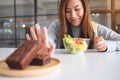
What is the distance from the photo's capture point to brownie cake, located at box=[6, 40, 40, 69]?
53cm

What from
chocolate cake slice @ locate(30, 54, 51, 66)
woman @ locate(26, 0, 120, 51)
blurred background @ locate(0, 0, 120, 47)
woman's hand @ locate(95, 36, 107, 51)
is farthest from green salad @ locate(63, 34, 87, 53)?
blurred background @ locate(0, 0, 120, 47)

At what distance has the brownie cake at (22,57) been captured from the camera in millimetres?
534

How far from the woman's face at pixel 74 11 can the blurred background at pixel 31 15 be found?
1.34 m

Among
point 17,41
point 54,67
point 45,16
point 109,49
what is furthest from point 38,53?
point 17,41

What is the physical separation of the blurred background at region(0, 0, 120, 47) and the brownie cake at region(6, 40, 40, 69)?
2.07 m

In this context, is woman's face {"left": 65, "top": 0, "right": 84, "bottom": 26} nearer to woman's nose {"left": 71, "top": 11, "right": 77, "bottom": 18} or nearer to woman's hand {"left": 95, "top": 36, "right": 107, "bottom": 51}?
woman's nose {"left": 71, "top": 11, "right": 77, "bottom": 18}

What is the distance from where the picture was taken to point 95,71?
0.58 m

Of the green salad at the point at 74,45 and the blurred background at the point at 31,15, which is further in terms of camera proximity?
the blurred background at the point at 31,15

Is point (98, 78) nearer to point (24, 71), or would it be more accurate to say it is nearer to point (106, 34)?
point (24, 71)

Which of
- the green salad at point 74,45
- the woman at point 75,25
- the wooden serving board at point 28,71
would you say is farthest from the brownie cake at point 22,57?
the woman at point 75,25

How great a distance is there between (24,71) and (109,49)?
0.60m

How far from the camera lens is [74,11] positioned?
1.21 metres

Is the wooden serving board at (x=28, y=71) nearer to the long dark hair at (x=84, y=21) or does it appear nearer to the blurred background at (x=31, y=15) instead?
the long dark hair at (x=84, y=21)

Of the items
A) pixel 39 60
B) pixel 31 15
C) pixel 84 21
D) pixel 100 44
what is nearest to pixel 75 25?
pixel 84 21
